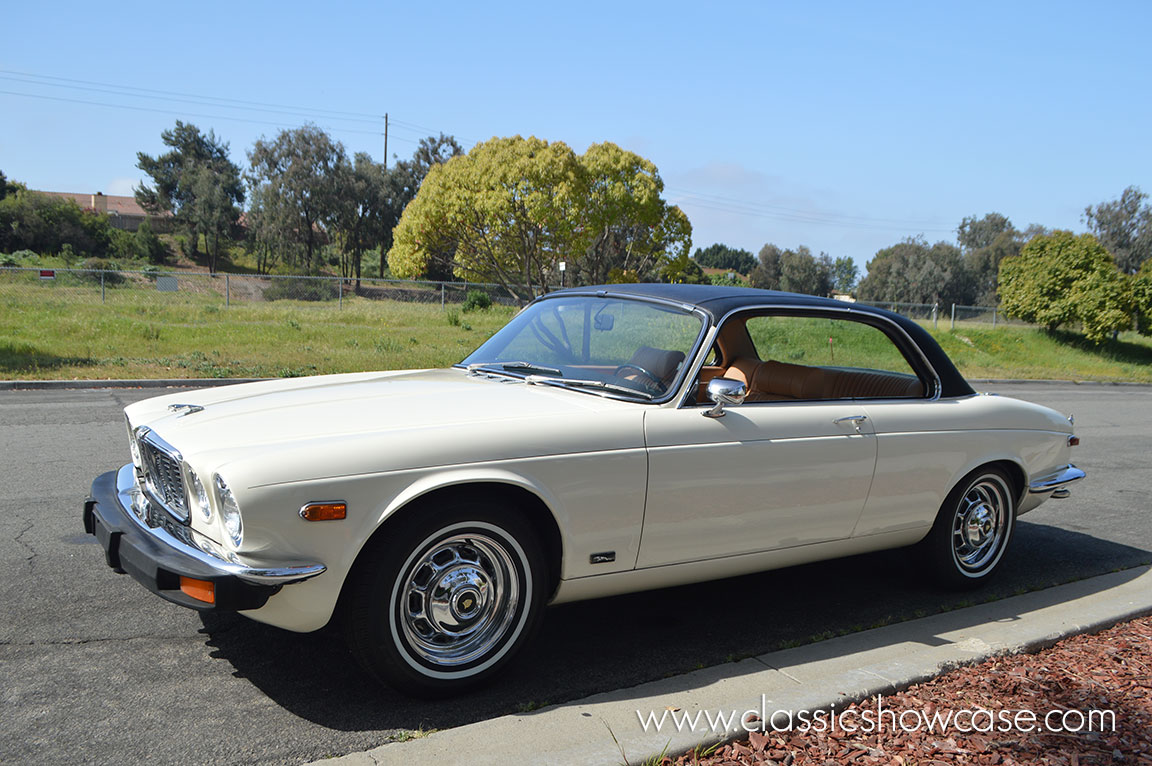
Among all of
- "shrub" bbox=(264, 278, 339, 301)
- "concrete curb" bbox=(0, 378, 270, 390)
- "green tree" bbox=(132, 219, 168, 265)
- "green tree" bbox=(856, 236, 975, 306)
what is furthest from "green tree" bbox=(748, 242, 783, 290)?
"concrete curb" bbox=(0, 378, 270, 390)

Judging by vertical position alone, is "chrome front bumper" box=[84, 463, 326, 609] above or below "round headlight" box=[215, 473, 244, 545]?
below

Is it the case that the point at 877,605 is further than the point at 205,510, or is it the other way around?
the point at 877,605

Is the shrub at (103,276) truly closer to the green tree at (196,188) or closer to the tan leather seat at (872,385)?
the tan leather seat at (872,385)

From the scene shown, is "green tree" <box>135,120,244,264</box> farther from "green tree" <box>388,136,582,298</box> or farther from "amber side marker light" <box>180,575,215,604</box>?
"amber side marker light" <box>180,575,215,604</box>

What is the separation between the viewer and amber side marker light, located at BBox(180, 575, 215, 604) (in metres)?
2.80

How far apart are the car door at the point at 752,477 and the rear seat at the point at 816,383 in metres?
0.30

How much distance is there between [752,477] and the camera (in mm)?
3740

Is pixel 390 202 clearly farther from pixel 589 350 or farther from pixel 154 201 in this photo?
pixel 589 350

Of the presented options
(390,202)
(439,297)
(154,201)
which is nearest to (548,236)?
(439,297)

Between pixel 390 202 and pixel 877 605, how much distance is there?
58097 mm

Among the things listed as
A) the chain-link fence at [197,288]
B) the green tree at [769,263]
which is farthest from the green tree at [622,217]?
the green tree at [769,263]

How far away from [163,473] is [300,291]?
24366 mm

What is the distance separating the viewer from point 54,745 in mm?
2748

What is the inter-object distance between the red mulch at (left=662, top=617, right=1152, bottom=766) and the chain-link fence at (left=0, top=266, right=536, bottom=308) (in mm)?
22493
